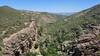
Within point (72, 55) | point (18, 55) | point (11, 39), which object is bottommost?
point (72, 55)

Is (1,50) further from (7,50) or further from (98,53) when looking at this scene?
(98,53)

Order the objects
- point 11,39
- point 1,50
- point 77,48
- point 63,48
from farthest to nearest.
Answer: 1. point 63,48
2. point 77,48
3. point 11,39
4. point 1,50

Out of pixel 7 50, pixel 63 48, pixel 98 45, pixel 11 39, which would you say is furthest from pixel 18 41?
pixel 63 48

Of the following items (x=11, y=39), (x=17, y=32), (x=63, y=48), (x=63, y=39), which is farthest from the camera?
(x=63, y=39)

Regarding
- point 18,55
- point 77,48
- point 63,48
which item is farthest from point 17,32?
point 63,48

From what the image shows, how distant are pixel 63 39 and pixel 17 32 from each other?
82918 millimetres

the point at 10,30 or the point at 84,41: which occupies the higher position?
the point at 10,30

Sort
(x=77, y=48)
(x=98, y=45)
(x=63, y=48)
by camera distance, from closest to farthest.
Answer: (x=98, y=45)
(x=77, y=48)
(x=63, y=48)

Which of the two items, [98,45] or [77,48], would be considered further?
[77,48]

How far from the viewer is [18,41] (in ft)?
180

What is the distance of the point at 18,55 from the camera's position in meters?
55.1

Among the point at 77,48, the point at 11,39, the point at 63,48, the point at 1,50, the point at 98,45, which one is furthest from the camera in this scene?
the point at 63,48

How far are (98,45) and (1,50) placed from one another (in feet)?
175

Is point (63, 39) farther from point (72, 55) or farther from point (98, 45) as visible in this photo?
point (98, 45)
